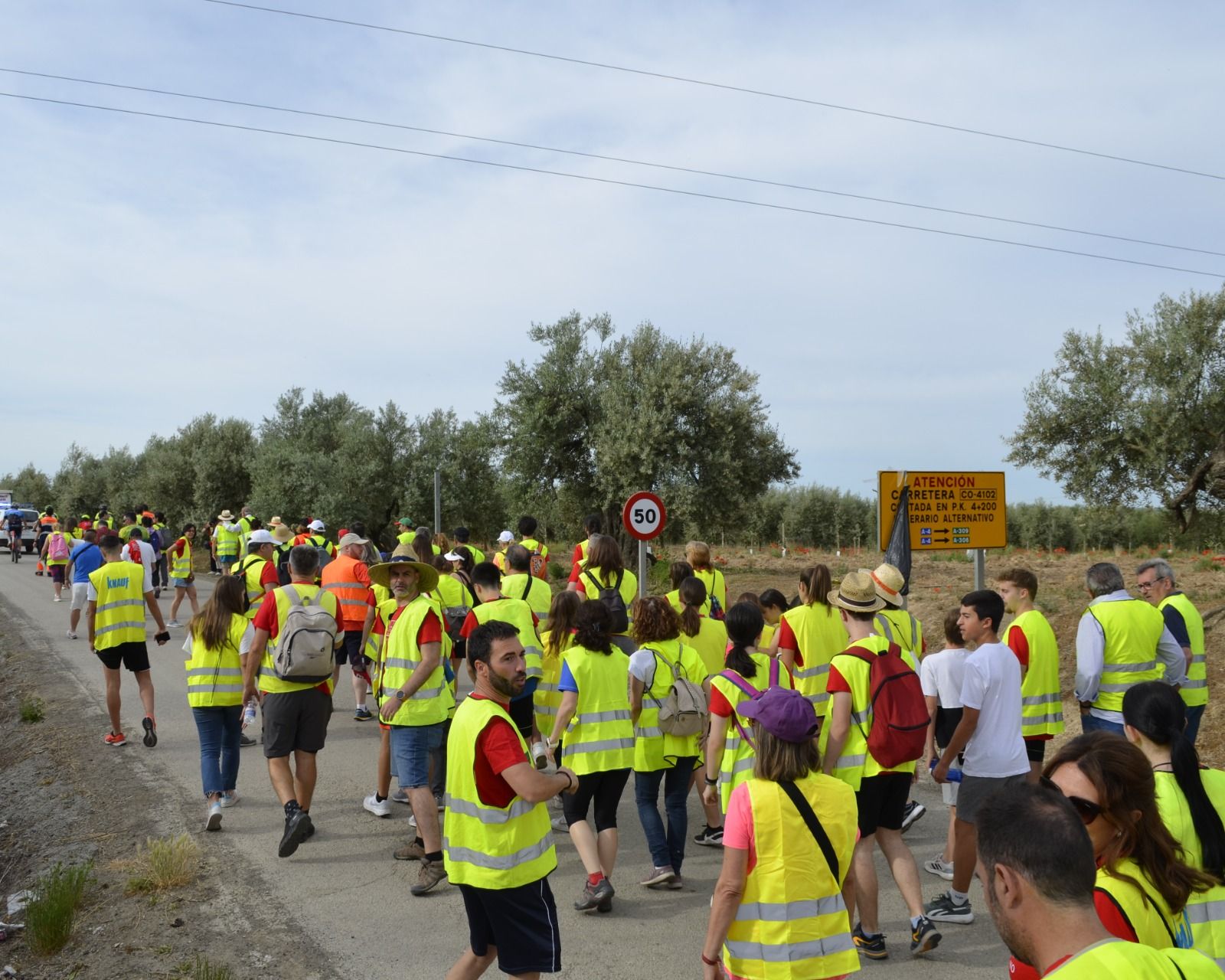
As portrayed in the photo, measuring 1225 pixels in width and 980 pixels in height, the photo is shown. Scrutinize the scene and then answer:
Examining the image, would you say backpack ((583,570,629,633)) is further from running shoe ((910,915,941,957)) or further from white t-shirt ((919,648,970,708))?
running shoe ((910,915,941,957))

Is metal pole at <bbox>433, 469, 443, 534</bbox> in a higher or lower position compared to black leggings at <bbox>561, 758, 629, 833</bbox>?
higher

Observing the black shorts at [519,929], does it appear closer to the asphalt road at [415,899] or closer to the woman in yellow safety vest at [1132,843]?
the asphalt road at [415,899]

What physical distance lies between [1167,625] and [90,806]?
8.48 metres

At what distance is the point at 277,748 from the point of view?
650cm

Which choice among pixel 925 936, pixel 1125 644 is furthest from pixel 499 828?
pixel 1125 644

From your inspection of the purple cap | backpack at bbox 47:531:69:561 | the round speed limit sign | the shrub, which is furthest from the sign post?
backpack at bbox 47:531:69:561

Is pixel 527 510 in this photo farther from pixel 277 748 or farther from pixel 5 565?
pixel 277 748

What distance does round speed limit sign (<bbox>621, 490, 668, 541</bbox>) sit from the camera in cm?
1071

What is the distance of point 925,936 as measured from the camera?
16.4 feet

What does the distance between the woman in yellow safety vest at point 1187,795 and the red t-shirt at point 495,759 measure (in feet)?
7.29

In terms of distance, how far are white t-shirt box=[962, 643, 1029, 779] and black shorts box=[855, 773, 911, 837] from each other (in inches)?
19.9

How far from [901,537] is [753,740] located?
267 inches

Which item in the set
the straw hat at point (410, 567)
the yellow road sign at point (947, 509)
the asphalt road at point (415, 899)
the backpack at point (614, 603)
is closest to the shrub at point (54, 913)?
the asphalt road at point (415, 899)

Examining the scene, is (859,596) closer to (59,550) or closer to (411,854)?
(411,854)
